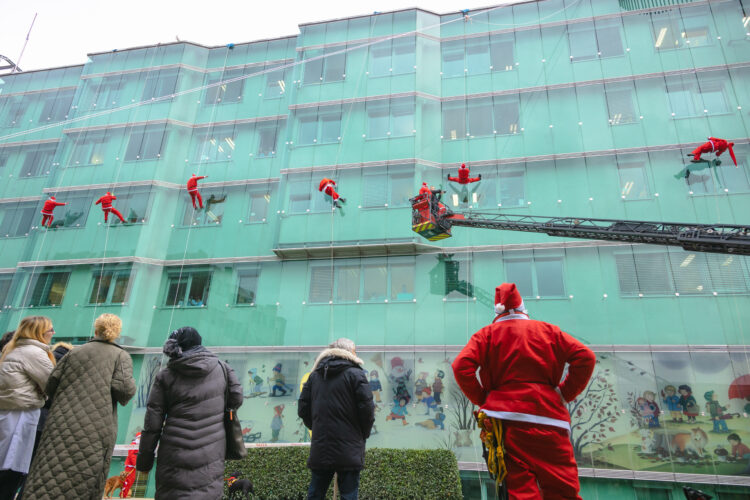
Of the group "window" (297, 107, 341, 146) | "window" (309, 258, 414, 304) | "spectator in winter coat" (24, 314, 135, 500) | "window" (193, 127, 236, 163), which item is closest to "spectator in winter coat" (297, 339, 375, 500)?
"spectator in winter coat" (24, 314, 135, 500)

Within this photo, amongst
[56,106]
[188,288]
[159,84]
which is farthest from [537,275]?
[56,106]

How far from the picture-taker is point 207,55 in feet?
60.7

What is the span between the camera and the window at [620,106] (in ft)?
44.2

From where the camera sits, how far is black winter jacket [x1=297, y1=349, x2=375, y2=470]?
4.14m

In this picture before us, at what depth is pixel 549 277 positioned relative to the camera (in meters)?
12.5

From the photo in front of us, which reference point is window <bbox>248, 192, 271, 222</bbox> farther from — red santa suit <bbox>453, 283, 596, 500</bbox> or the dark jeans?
red santa suit <bbox>453, 283, 596, 500</bbox>

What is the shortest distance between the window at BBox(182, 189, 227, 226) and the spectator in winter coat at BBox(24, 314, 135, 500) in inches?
479

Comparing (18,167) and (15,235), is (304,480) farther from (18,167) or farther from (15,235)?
(18,167)

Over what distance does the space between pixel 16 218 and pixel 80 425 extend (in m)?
18.3

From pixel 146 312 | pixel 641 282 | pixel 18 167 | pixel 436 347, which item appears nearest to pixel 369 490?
pixel 436 347

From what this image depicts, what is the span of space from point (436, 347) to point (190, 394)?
9.13 metres

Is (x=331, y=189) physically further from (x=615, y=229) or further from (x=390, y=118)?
(x=615, y=229)

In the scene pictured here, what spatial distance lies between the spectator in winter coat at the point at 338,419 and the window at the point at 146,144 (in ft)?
48.9

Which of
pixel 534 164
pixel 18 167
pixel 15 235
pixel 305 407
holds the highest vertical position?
pixel 18 167
